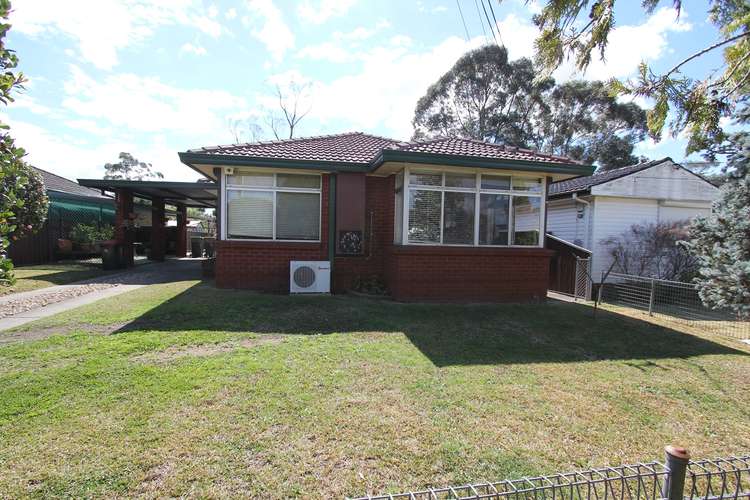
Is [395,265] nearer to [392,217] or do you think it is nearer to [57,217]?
[392,217]

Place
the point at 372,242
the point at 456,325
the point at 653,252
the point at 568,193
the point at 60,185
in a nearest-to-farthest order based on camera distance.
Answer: the point at 456,325, the point at 372,242, the point at 653,252, the point at 568,193, the point at 60,185

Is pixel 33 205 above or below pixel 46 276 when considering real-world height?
above

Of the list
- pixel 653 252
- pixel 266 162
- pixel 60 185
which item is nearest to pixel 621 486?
pixel 266 162

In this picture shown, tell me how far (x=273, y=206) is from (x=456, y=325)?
5022mm

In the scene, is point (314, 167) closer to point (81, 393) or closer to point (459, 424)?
point (81, 393)

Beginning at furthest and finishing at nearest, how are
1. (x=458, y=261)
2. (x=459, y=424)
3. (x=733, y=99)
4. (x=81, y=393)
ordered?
(x=458, y=261) → (x=733, y=99) → (x=81, y=393) → (x=459, y=424)

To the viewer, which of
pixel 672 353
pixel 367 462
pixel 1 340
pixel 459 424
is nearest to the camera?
pixel 367 462

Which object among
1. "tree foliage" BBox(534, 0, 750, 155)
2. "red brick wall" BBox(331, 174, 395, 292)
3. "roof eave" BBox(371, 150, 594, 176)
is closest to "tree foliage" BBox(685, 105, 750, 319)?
"tree foliage" BBox(534, 0, 750, 155)

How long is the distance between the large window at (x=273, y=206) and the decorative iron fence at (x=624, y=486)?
7418 millimetres

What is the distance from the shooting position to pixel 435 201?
28.1 feet

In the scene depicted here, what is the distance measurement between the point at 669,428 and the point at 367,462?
2688 millimetres

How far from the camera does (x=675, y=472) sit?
1726 mm

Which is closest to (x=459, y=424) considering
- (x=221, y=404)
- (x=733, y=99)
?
(x=221, y=404)

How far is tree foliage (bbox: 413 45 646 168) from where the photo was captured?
89.1 feet
